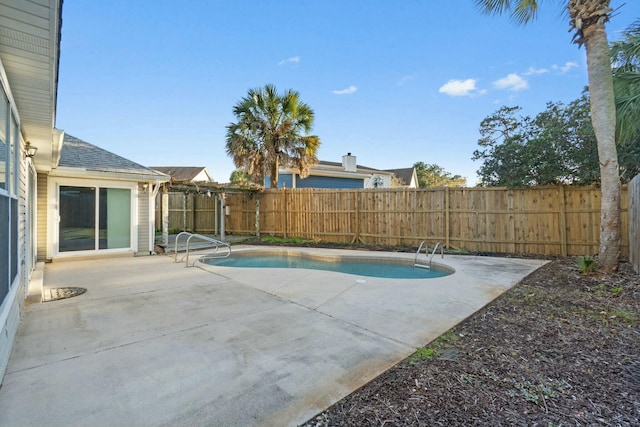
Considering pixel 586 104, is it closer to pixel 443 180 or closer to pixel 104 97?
pixel 104 97

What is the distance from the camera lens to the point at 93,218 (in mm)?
8656

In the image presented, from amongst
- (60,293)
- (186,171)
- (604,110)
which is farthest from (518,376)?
(186,171)

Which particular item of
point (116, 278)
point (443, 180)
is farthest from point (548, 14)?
point (443, 180)

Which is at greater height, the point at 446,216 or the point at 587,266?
the point at 446,216

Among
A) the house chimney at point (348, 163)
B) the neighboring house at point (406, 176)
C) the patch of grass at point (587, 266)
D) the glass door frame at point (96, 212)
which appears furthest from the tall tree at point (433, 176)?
the glass door frame at point (96, 212)

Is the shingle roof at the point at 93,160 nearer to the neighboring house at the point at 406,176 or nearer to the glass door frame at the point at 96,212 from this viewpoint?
the glass door frame at the point at 96,212

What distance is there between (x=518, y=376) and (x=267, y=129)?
12.2 metres

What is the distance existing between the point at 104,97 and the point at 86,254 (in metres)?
7.10

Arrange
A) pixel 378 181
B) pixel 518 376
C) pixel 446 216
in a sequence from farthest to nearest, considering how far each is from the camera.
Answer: pixel 378 181, pixel 446 216, pixel 518 376

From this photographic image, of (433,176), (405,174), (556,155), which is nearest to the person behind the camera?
(556,155)

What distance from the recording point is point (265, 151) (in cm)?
1321

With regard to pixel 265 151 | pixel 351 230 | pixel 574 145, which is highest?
pixel 265 151

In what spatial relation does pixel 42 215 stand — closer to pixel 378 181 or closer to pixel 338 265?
pixel 338 265

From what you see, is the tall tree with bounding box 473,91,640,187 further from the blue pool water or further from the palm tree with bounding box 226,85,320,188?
the palm tree with bounding box 226,85,320,188
